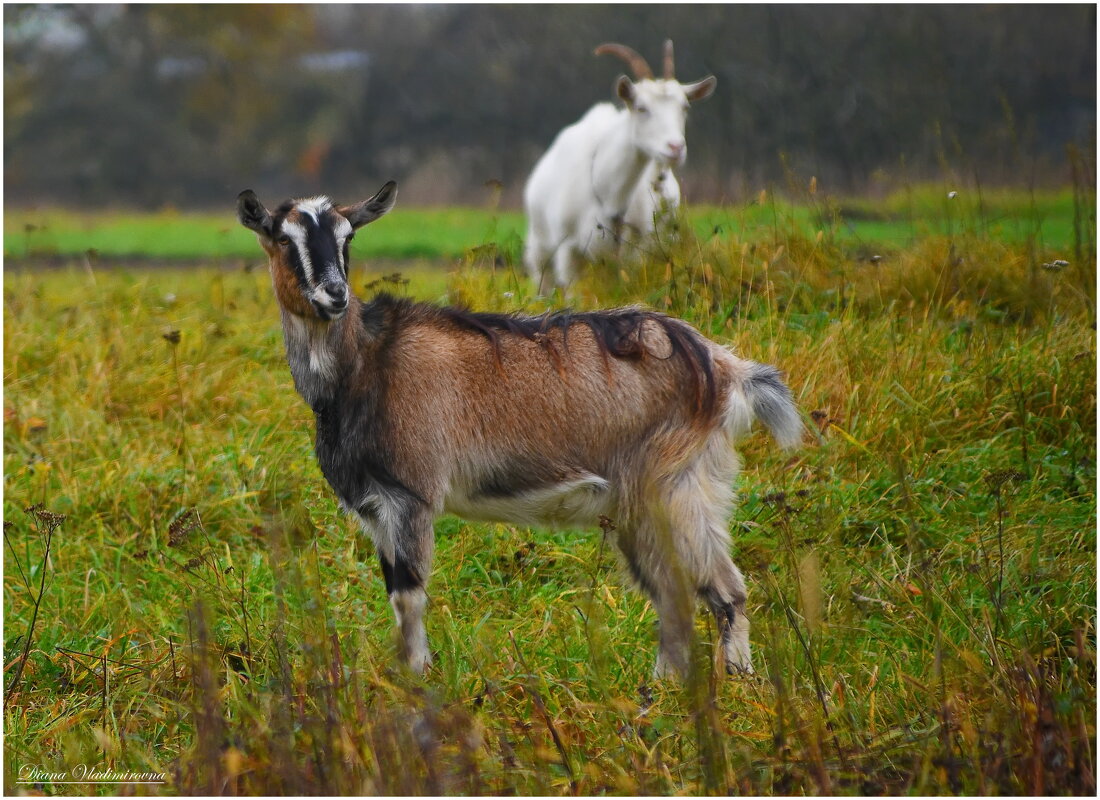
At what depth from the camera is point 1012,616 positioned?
12.5 ft

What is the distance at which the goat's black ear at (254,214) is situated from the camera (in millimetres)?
3644

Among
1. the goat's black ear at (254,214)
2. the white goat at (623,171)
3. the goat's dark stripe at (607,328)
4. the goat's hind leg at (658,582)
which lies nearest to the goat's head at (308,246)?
the goat's black ear at (254,214)

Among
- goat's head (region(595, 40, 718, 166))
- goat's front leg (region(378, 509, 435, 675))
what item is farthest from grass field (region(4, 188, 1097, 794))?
goat's head (region(595, 40, 718, 166))

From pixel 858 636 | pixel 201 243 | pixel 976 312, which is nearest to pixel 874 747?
pixel 858 636

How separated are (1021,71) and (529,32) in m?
7.24

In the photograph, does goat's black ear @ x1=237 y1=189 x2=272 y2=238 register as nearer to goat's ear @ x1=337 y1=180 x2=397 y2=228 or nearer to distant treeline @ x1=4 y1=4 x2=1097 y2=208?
goat's ear @ x1=337 y1=180 x2=397 y2=228

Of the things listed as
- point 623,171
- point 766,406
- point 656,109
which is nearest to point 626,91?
point 656,109

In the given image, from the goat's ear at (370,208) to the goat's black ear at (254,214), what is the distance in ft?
0.81

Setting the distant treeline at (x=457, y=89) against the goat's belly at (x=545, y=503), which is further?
the distant treeline at (x=457, y=89)

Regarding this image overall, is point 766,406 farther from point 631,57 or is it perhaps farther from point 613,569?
point 631,57

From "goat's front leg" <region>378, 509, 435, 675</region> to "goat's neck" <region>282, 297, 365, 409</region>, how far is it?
546 mm

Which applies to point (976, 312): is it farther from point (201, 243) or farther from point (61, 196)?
point (61, 196)

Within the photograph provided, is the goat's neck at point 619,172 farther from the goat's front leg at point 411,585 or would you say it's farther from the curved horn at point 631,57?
the goat's front leg at point 411,585

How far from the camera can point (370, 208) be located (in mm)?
3873
